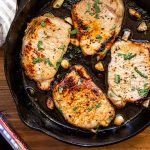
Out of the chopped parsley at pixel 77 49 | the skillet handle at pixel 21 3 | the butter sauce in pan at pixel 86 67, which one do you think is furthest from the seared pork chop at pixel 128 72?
the skillet handle at pixel 21 3

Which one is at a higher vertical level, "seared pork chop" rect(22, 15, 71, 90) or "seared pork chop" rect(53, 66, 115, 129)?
"seared pork chop" rect(22, 15, 71, 90)

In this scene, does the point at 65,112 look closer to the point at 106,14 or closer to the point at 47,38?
the point at 47,38

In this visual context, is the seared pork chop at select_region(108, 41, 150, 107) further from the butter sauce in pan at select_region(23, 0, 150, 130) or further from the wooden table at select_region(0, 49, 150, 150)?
the wooden table at select_region(0, 49, 150, 150)

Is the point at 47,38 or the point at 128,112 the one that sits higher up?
the point at 47,38

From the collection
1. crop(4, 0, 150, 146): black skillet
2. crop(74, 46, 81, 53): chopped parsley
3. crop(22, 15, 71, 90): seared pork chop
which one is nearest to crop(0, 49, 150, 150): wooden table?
crop(4, 0, 150, 146): black skillet

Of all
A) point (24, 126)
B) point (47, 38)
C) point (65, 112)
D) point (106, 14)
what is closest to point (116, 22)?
point (106, 14)

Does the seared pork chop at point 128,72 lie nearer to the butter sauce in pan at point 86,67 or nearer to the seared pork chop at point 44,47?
the butter sauce in pan at point 86,67
